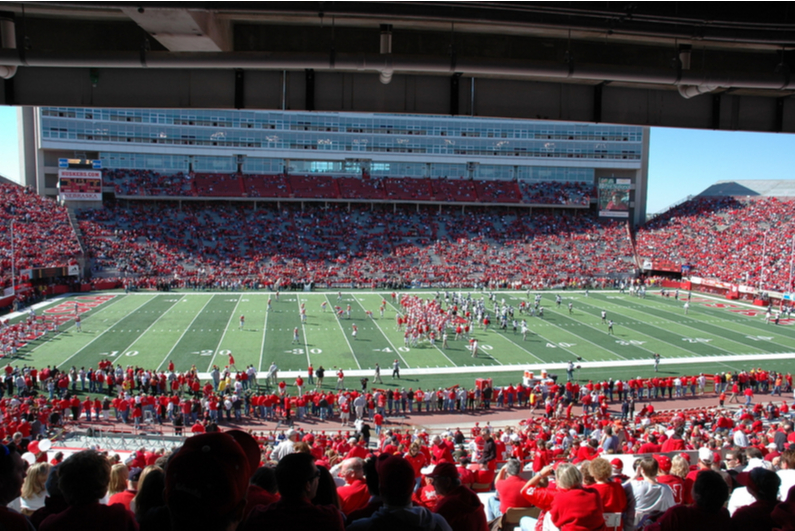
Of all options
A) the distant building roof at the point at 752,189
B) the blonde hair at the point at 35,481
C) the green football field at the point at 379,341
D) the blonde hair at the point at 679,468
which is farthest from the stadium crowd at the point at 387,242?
the blonde hair at the point at 679,468

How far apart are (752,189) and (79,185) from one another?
65.4 m

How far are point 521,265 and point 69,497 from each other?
148ft

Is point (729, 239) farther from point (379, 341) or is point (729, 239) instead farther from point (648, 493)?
point (648, 493)

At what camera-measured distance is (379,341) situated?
23.7 m

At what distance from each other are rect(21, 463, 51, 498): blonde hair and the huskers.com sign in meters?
47.0

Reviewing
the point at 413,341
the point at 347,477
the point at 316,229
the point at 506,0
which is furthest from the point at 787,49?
the point at 316,229

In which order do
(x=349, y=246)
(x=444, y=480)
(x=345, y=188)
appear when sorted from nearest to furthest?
(x=444, y=480) < (x=349, y=246) < (x=345, y=188)

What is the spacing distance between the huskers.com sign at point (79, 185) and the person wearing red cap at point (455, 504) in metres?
49.1

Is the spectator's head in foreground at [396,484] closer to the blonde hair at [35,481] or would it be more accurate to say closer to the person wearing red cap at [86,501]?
the person wearing red cap at [86,501]

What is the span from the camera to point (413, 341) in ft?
76.5

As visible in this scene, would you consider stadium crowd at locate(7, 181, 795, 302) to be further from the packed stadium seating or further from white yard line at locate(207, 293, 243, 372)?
white yard line at locate(207, 293, 243, 372)

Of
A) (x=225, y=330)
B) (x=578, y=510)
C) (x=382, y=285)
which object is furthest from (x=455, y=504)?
(x=382, y=285)

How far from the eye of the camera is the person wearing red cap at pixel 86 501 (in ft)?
8.18

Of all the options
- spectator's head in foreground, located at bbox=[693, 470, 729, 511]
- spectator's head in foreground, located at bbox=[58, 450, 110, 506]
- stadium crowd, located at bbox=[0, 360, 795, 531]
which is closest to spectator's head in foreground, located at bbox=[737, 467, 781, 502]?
stadium crowd, located at bbox=[0, 360, 795, 531]
